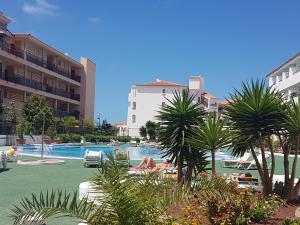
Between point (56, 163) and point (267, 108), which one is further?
point (56, 163)

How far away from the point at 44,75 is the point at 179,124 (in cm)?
5175

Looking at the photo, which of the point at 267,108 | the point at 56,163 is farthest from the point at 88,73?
the point at 267,108

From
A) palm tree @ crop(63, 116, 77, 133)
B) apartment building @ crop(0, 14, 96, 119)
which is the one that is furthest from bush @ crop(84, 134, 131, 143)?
A: apartment building @ crop(0, 14, 96, 119)

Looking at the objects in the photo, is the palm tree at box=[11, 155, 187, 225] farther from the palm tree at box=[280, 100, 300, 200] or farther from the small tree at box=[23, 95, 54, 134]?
the small tree at box=[23, 95, 54, 134]

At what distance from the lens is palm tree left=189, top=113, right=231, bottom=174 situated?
30.2 feet

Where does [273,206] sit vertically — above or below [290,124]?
below

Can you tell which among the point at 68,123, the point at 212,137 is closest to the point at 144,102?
the point at 68,123

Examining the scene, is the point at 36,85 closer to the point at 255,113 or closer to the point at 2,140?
the point at 2,140

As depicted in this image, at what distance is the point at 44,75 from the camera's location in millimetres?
59531

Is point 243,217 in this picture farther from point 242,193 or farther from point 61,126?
point 61,126

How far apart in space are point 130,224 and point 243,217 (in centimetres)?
273

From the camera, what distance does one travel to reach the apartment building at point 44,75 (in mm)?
49156

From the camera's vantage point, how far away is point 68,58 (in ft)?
214

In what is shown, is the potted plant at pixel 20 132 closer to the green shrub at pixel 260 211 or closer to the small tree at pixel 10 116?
the small tree at pixel 10 116
